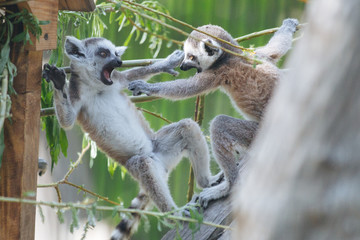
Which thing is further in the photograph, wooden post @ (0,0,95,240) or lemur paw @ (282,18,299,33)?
lemur paw @ (282,18,299,33)

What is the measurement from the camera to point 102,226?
5980 mm

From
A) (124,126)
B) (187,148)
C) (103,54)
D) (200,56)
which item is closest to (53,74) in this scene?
(103,54)

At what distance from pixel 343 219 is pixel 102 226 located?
524 cm

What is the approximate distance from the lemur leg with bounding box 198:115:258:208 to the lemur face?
1.95 feet

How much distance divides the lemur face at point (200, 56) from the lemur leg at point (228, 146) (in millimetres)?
595

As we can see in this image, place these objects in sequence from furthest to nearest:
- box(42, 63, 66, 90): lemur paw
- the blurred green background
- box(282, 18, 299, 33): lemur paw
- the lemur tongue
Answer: the blurred green background < box(282, 18, 299, 33): lemur paw < the lemur tongue < box(42, 63, 66, 90): lemur paw

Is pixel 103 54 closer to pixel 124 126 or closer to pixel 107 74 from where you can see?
pixel 107 74

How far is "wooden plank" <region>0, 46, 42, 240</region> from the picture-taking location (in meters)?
2.73

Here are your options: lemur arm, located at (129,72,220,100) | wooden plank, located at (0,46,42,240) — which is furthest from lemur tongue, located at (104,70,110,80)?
wooden plank, located at (0,46,42,240)

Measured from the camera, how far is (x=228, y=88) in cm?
366

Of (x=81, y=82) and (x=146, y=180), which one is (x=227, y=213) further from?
(x=81, y=82)

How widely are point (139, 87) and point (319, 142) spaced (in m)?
2.52

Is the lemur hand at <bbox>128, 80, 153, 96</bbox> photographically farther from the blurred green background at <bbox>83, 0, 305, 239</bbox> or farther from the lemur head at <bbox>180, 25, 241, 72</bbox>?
the blurred green background at <bbox>83, 0, 305, 239</bbox>

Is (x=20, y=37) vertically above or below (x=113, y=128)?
above
